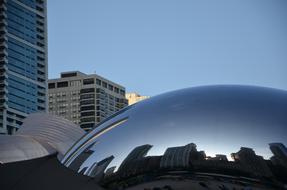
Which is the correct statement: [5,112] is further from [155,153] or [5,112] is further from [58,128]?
[155,153]

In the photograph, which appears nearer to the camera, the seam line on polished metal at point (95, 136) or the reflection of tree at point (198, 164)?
the reflection of tree at point (198, 164)

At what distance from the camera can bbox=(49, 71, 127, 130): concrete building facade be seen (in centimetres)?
16225

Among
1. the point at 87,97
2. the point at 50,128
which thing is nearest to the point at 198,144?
the point at 50,128

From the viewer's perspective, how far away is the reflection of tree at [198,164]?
4254 mm

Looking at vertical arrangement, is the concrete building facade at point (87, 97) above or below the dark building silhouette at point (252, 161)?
above

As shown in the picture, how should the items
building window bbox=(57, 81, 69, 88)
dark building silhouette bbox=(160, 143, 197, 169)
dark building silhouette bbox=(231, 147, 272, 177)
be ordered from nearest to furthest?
dark building silhouette bbox=(231, 147, 272, 177) < dark building silhouette bbox=(160, 143, 197, 169) < building window bbox=(57, 81, 69, 88)

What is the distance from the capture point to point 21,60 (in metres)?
125

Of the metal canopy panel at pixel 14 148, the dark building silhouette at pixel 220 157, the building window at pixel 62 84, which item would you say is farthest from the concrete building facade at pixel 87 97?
the dark building silhouette at pixel 220 157

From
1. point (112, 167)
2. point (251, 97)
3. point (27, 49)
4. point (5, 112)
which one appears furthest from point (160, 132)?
point (27, 49)

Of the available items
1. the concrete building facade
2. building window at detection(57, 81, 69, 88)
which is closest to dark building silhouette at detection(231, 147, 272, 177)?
the concrete building facade

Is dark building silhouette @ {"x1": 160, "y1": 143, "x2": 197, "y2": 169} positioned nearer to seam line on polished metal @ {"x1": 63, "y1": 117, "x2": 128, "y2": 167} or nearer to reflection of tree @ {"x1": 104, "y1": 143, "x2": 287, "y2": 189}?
reflection of tree @ {"x1": 104, "y1": 143, "x2": 287, "y2": 189}

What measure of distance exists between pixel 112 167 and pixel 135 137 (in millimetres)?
289

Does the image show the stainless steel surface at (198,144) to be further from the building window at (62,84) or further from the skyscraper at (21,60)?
the building window at (62,84)

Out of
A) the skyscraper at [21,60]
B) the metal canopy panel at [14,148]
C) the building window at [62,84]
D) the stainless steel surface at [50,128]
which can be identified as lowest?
the metal canopy panel at [14,148]
